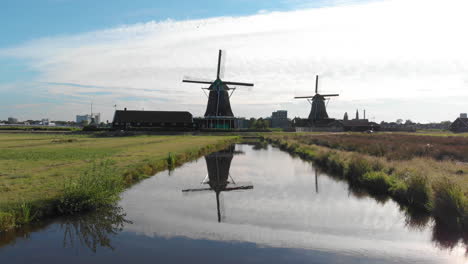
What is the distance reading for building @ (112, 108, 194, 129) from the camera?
230 ft

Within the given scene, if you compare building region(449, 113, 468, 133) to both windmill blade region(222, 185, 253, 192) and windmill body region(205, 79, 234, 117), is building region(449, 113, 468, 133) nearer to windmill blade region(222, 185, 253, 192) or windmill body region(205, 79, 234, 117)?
windmill body region(205, 79, 234, 117)

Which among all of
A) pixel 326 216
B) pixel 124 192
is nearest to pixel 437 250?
pixel 326 216

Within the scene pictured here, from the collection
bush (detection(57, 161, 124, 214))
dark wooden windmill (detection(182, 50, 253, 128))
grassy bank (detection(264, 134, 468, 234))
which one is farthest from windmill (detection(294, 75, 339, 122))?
bush (detection(57, 161, 124, 214))

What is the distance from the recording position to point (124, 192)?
45.0 feet

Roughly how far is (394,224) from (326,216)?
203cm

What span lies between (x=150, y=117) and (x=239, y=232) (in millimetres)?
64335

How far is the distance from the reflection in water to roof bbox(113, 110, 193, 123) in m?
60.9

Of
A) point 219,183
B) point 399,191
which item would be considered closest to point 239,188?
point 219,183

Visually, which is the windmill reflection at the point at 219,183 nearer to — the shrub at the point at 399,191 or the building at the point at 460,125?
the shrub at the point at 399,191

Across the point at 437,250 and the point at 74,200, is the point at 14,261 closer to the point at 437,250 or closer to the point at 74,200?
the point at 74,200

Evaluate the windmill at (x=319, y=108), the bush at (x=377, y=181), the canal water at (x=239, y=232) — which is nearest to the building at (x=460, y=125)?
the windmill at (x=319, y=108)

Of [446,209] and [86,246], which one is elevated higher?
[446,209]

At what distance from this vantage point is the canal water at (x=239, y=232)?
7754mm

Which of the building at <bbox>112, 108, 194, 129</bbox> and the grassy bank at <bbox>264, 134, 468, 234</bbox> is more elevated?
the building at <bbox>112, 108, 194, 129</bbox>
